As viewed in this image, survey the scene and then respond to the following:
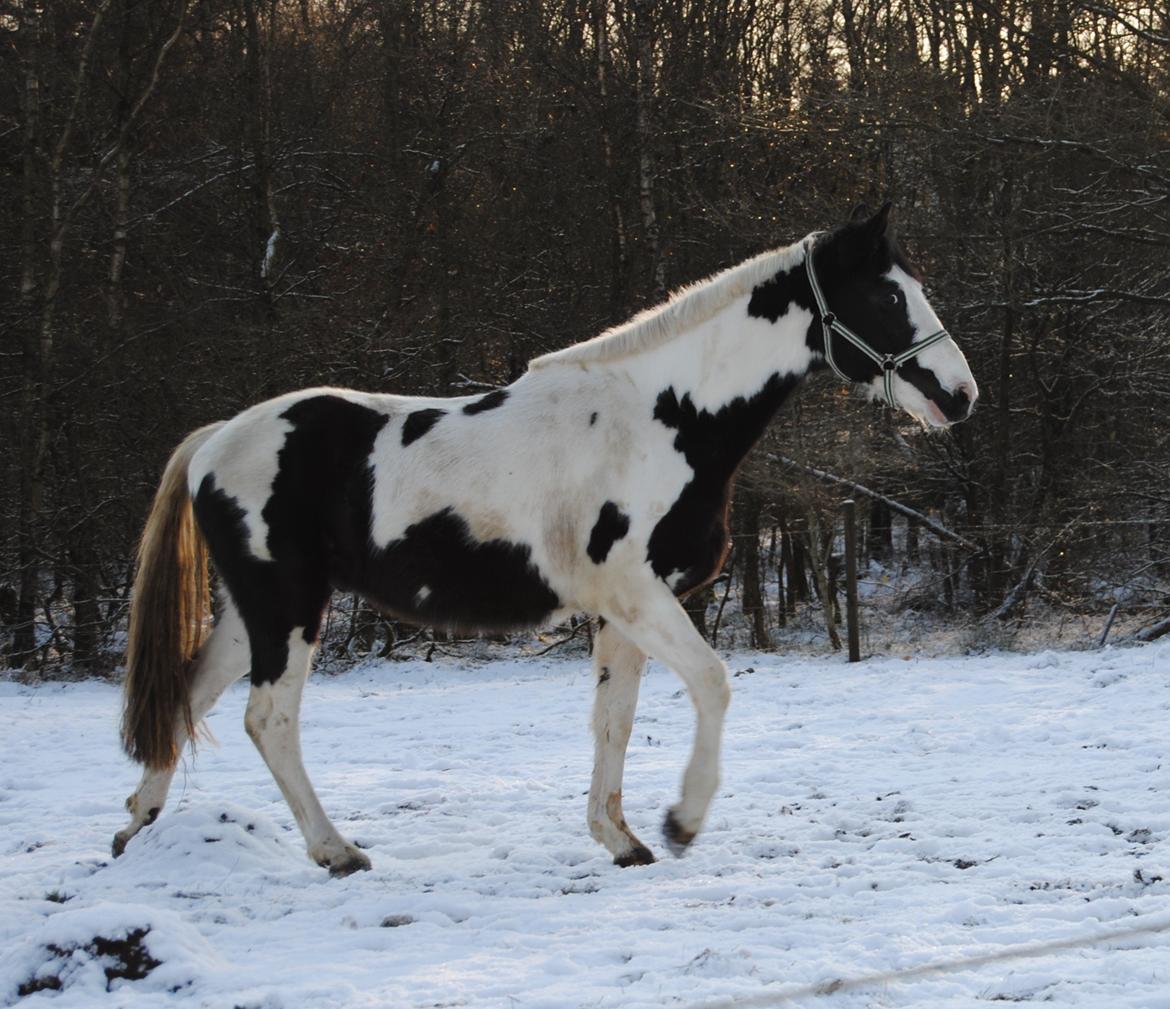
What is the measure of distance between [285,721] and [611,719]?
1350 millimetres

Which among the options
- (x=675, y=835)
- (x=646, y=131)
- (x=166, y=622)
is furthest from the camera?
(x=646, y=131)

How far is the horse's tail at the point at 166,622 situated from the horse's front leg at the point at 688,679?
195 cm

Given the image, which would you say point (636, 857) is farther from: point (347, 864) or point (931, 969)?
point (931, 969)

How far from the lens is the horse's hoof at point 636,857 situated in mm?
4742

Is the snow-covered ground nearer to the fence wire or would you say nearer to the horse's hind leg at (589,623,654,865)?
the fence wire

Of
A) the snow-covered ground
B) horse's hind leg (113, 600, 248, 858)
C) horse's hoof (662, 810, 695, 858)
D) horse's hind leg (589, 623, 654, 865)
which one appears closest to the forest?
the snow-covered ground

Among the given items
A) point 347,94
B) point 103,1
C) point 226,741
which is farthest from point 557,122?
point 226,741

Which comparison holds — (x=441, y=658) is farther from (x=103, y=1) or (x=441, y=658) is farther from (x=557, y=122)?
(x=103, y=1)

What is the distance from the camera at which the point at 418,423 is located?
5.02m

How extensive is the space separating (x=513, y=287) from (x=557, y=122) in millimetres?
2157

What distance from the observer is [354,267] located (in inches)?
589

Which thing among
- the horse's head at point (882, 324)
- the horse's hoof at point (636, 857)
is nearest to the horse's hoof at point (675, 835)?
the horse's hoof at point (636, 857)

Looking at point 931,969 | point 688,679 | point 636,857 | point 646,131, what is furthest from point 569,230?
point 931,969

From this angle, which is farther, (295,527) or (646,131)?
(646,131)
